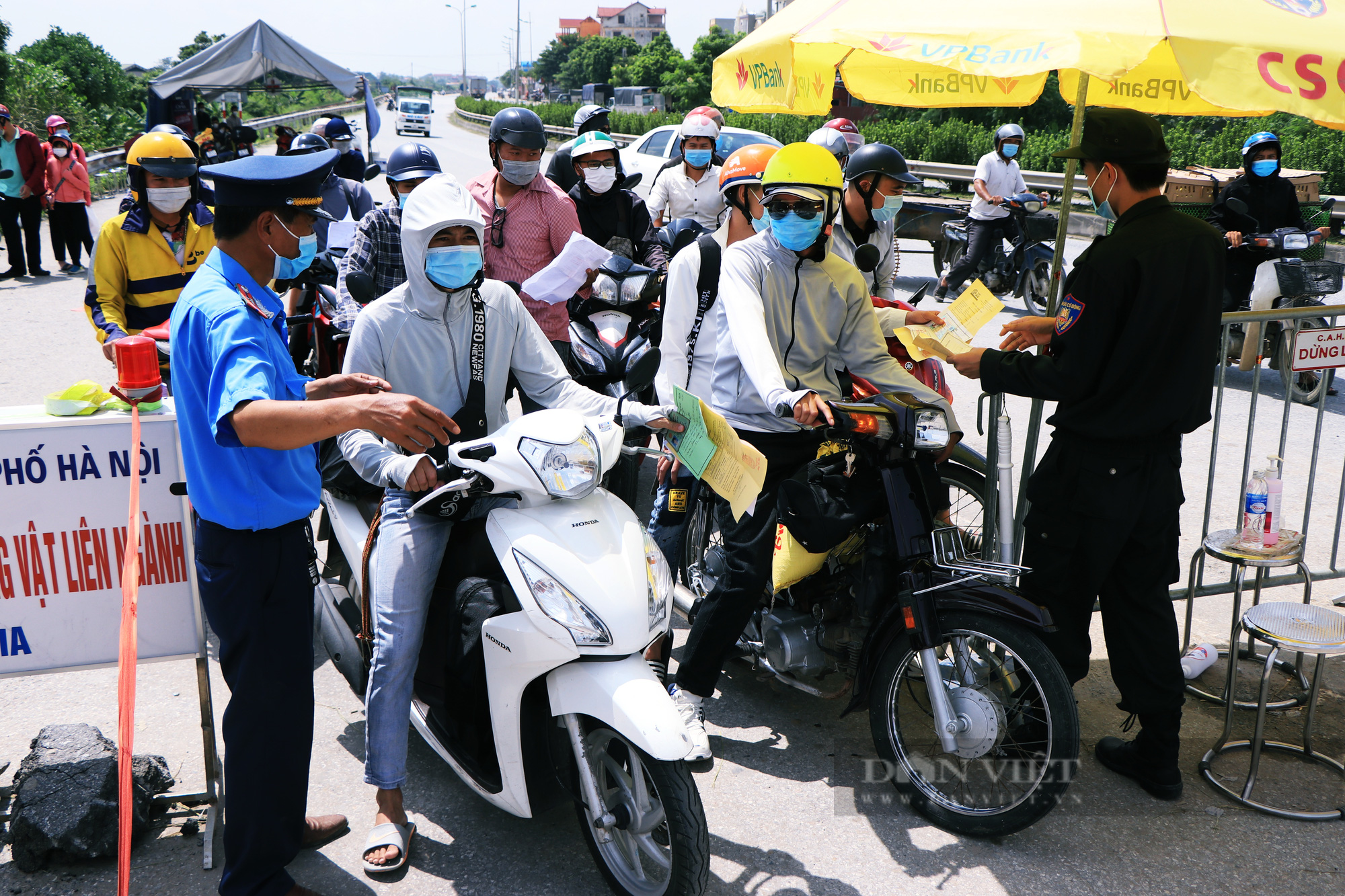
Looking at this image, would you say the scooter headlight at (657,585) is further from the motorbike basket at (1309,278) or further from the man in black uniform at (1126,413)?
the motorbike basket at (1309,278)

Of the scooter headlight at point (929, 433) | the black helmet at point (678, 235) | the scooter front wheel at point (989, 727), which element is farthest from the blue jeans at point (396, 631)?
the black helmet at point (678, 235)

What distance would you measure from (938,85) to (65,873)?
4469 mm

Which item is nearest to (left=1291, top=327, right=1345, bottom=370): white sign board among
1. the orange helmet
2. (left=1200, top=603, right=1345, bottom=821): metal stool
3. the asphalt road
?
(left=1200, top=603, right=1345, bottom=821): metal stool

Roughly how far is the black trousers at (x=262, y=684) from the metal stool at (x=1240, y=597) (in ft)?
Answer: 9.91

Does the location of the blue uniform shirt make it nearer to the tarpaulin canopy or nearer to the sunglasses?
the sunglasses

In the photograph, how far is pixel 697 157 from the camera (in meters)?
8.26

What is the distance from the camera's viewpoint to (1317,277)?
8.35m

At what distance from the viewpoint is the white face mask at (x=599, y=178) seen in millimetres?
6734

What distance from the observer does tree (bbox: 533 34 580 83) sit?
13738 cm

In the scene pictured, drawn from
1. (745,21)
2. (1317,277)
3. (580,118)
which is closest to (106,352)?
(580,118)

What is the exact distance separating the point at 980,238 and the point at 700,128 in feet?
16.3

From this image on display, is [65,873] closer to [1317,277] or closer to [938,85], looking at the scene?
[938,85]

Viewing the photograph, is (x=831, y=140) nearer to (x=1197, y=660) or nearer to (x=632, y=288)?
(x=632, y=288)

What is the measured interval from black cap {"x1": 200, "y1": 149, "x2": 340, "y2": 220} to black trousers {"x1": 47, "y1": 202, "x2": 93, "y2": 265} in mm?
12933
